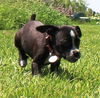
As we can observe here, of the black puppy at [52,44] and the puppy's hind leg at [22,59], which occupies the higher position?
the black puppy at [52,44]

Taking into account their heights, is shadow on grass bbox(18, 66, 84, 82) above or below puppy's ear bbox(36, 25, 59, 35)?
below

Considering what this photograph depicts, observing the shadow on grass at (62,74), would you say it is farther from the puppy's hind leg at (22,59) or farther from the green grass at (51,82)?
the puppy's hind leg at (22,59)

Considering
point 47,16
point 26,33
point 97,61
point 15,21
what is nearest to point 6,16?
point 15,21

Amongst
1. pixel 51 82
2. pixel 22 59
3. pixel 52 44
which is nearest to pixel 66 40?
pixel 52 44

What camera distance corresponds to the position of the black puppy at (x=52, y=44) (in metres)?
5.64

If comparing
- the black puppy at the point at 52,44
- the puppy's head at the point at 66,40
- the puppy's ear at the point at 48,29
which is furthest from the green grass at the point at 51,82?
the puppy's ear at the point at 48,29

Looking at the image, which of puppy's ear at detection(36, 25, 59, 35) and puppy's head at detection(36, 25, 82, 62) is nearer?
puppy's head at detection(36, 25, 82, 62)

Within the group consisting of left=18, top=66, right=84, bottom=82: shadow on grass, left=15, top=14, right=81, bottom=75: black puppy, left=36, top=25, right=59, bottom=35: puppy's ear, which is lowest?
left=18, top=66, right=84, bottom=82: shadow on grass

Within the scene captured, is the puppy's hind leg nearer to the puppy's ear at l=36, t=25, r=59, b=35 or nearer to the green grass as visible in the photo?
the green grass

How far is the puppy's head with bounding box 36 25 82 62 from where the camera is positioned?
5.62 meters

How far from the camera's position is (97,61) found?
8.52 m

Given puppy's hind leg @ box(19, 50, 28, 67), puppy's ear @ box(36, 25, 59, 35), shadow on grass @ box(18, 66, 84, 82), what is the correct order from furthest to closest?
puppy's hind leg @ box(19, 50, 28, 67) < shadow on grass @ box(18, 66, 84, 82) < puppy's ear @ box(36, 25, 59, 35)

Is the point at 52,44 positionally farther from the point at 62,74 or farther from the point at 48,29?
the point at 62,74

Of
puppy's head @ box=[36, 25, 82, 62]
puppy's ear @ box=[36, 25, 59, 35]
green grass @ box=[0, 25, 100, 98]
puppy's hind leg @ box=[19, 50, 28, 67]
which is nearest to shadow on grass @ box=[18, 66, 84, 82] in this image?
green grass @ box=[0, 25, 100, 98]
